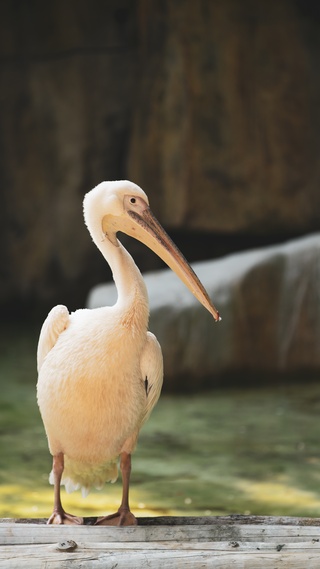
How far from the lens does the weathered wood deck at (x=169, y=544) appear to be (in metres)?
2.46

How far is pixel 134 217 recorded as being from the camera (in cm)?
282

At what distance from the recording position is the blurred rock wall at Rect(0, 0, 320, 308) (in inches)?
316

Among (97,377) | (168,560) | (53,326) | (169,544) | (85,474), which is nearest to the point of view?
(168,560)

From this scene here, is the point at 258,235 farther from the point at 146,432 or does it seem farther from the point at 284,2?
the point at 146,432

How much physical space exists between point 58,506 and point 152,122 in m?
5.89

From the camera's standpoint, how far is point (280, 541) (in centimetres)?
268

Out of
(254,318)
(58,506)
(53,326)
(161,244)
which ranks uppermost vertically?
(254,318)

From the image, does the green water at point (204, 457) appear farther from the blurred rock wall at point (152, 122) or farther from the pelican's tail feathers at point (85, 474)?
the blurred rock wall at point (152, 122)

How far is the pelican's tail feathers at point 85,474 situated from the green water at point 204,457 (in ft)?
3.65

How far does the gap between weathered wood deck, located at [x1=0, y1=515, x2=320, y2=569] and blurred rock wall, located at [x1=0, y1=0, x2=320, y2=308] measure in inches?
221

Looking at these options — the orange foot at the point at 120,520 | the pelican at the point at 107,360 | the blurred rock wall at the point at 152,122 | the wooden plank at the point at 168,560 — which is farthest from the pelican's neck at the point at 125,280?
the blurred rock wall at the point at 152,122

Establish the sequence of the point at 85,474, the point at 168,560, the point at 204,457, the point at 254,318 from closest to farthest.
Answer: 1. the point at 168,560
2. the point at 85,474
3. the point at 204,457
4. the point at 254,318

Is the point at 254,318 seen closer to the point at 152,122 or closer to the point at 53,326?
the point at 152,122

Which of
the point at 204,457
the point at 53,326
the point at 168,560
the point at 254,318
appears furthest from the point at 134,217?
the point at 254,318
